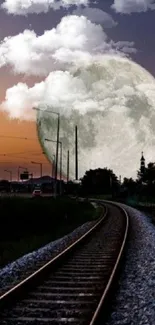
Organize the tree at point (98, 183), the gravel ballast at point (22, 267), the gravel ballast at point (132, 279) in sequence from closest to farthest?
the gravel ballast at point (132, 279) < the gravel ballast at point (22, 267) < the tree at point (98, 183)

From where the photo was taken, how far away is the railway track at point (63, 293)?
8.84 meters

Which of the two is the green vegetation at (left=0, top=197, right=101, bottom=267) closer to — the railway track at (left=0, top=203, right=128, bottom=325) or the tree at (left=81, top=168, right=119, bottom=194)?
the railway track at (left=0, top=203, right=128, bottom=325)

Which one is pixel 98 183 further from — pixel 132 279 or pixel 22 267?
pixel 132 279

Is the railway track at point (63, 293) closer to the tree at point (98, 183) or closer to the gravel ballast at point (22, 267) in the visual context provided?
the gravel ballast at point (22, 267)

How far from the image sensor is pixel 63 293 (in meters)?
10.9

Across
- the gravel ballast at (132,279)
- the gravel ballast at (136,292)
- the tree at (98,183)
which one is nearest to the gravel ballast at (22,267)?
the gravel ballast at (132,279)

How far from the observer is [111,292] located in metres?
11.0

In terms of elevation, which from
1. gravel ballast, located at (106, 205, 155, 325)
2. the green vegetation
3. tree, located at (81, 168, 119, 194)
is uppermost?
tree, located at (81, 168, 119, 194)

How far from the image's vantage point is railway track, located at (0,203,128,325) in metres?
8.84

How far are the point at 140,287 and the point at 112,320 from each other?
3057 mm

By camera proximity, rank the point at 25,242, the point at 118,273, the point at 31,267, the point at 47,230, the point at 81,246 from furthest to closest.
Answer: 1. the point at 47,230
2. the point at 25,242
3. the point at 81,246
4. the point at 31,267
5. the point at 118,273

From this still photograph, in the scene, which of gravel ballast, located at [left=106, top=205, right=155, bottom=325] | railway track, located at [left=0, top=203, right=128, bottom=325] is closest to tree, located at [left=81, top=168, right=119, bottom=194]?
gravel ballast, located at [left=106, top=205, right=155, bottom=325]

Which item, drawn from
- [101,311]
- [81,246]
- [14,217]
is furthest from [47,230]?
[101,311]

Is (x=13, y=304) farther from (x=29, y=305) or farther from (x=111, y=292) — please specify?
(x=111, y=292)
